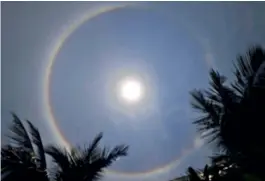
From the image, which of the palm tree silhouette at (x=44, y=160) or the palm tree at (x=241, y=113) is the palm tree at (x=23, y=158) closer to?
the palm tree silhouette at (x=44, y=160)

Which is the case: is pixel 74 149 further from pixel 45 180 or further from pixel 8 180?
pixel 8 180

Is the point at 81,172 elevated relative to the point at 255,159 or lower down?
elevated

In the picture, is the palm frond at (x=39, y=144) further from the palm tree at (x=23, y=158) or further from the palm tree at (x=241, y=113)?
the palm tree at (x=241, y=113)

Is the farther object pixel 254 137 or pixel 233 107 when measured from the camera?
pixel 233 107

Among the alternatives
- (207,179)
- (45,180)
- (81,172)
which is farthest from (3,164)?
(207,179)

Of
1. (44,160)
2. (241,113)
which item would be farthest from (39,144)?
(241,113)

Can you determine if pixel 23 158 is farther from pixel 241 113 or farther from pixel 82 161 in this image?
pixel 241 113

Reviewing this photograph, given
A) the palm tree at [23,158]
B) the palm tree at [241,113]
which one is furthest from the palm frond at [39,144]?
the palm tree at [241,113]
